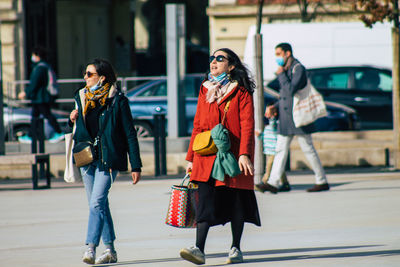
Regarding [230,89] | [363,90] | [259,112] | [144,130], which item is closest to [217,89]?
[230,89]

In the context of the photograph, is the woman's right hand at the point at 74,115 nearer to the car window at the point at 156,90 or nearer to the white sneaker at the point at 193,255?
the white sneaker at the point at 193,255

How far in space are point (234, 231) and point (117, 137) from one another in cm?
111

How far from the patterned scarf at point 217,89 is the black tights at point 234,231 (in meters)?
0.86

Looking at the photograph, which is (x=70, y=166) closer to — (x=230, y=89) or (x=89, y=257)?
(x=89, y=257)

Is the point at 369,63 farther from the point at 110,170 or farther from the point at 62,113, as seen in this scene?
the point at 110,170

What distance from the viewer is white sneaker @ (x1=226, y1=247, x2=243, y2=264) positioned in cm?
685

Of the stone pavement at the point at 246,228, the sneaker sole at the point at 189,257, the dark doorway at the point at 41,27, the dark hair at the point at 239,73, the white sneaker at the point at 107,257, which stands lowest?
the stone pavement at the point at 246,228

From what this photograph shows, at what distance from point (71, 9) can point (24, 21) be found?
21.9ft

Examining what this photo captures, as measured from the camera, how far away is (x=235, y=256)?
686 cm

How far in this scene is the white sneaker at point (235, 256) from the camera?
6.85 meters

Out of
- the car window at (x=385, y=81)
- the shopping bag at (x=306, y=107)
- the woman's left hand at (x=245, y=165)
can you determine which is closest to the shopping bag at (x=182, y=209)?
the woman's left hand at (x=245, y=165)

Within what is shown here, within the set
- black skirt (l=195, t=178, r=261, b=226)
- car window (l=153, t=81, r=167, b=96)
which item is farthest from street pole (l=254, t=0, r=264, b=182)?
car window (l=153, t=81, r=167, b=96)

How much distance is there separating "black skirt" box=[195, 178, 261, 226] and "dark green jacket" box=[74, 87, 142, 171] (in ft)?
1.80

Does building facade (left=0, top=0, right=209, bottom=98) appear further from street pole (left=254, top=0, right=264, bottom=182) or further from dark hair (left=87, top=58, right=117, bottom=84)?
dark hair (left=87, top=58, right=117, bottom=84)
